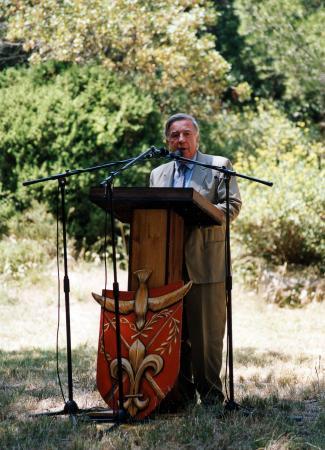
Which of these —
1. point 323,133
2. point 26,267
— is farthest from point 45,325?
point 323,133

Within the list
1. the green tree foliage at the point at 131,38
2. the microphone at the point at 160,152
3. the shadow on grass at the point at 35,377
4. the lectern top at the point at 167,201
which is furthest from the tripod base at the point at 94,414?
the green tree foliage at the point at 131,38

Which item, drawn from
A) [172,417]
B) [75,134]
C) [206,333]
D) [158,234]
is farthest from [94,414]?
[75,134]

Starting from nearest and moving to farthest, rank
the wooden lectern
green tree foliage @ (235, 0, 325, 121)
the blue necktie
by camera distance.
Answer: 1. the wooden lectern
2. the blue necktie
3. green tree foliage @ (235, 0, 325, 121)

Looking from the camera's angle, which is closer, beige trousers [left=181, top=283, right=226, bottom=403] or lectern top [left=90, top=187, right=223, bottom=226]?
lectern top [left=90, top=187, right=223, bottom=226]

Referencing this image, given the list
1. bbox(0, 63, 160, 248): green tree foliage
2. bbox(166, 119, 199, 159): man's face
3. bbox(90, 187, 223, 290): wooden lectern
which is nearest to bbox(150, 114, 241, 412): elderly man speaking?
bbox(166, 119, 199, 159): man's face

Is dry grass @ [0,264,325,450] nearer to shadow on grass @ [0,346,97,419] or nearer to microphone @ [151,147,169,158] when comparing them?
shadow on grass @ [0,346,97,419]

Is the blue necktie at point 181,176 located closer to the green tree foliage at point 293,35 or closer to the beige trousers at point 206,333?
the beige trousers at point 206,333

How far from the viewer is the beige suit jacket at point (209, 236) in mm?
4656

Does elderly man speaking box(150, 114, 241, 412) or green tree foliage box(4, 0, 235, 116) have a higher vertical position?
green tree foliage box(4, 0, 235, 116)

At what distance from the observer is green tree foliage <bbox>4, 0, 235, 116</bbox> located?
11867mm

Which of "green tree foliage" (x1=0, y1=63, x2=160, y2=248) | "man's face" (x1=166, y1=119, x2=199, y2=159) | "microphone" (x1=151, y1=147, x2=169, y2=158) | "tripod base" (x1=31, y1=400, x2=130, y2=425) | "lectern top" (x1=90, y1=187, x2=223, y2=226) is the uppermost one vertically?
"green tree foliage" (x1=0, y1=63, x2=160, y2=248)

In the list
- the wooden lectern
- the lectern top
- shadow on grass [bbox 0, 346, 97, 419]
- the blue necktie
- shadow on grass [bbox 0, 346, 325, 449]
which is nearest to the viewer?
shadow on grass [bbox 0, 346, 325, 449]

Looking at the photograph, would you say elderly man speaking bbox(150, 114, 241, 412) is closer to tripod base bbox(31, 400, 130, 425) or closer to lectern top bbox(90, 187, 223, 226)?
lectern top bbox(90, 187, 223, 226)

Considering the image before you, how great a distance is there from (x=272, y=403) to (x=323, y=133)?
1119 cm
